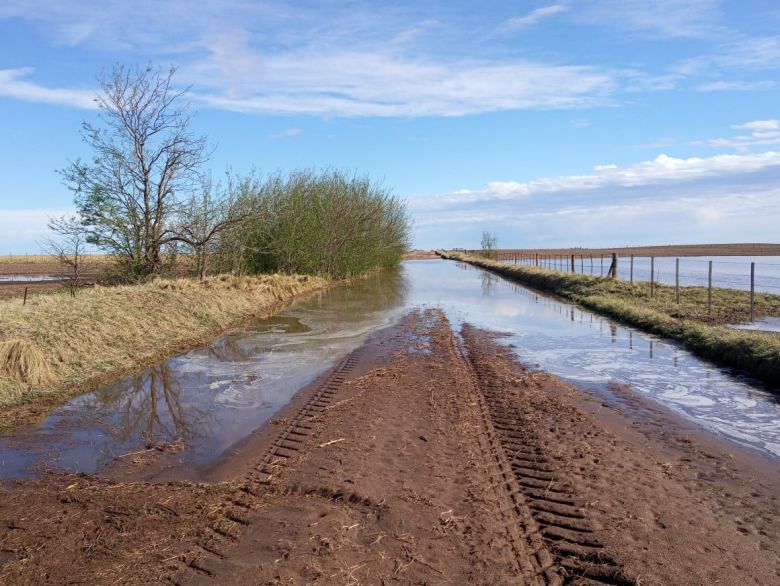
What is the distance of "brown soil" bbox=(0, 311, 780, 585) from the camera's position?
3758mm

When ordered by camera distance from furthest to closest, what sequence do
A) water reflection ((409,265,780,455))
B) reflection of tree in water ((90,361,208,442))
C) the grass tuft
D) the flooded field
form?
the flooded field → the grass tuft → water reflection ((409,265,780,455)) → reflection of tree in water ((90,361,208,442))

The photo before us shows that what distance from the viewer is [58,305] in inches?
453

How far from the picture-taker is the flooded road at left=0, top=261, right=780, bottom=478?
256 inches

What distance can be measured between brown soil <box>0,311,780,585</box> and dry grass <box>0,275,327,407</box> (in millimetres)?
3721

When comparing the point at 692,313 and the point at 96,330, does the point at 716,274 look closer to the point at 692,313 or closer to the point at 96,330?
the point at 692,313

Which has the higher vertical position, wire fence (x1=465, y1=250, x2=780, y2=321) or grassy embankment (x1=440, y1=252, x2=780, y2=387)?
wire fence (x1=465, y1=250, x2=780, y2=321)

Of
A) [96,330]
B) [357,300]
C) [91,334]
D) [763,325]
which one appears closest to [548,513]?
[91,334]

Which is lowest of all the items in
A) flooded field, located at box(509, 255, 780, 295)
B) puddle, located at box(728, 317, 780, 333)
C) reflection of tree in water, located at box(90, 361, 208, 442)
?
Result: reflection of tree in water, located at box(90, 361, 208, 442)

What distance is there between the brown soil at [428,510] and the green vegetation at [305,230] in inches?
623

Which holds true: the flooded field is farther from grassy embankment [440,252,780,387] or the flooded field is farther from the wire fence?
grassy embankment [440,252,780,387]

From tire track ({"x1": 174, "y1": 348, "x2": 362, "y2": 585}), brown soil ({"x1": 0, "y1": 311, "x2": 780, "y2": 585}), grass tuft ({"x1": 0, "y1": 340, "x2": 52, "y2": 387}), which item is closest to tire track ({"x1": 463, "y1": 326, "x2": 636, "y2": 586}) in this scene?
brown soil ({"x1": 0, "y1": 311, "x2": 780, "y2": 585})

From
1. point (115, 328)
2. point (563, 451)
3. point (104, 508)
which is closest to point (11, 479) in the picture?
point (104, 508)

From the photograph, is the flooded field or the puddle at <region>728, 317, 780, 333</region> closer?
the puddle at <region>728, 317, 780, 333</region>

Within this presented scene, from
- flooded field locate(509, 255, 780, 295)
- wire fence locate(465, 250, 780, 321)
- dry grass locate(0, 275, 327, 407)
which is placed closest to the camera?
dry grass locate(0, 275, 327, 407)
